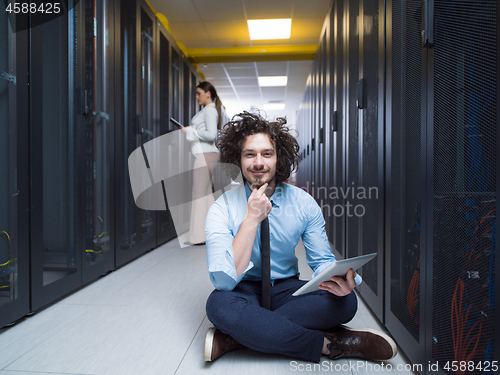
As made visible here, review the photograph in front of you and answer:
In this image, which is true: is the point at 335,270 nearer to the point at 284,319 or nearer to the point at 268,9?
the point at 284,319

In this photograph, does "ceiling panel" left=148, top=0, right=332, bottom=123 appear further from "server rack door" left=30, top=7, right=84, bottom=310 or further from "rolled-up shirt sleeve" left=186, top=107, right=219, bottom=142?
"server rack door" left=30, top=7, right=84, bottom=310

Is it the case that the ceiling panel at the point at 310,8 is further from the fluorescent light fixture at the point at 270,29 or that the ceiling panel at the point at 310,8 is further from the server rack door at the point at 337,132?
the server rack door at the point at 337,132

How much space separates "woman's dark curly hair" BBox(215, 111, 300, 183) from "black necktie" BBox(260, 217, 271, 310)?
0.99 ft

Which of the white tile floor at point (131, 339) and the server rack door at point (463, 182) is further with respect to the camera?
the white tile floor at point (131, 339)

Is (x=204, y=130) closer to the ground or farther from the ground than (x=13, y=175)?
farther from the ground

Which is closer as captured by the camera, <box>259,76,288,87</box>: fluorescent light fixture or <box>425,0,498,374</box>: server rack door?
<box>425,0,498,374</box>: server rack door

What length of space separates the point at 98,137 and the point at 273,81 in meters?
5.23

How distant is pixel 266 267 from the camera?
49.4 inches

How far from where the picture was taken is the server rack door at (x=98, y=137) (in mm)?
2012

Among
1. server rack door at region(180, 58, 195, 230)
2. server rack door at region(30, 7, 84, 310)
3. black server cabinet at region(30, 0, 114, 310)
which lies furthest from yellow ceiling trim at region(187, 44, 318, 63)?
server rack door at region(30, 7, 84, 310)

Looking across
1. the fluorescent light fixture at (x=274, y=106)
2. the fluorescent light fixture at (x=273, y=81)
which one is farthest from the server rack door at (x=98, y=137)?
the fluorescent light fixture at (x=274, y=106)

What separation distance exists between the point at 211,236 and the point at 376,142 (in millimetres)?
867

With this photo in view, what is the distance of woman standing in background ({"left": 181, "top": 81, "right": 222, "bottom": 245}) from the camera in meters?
3.36

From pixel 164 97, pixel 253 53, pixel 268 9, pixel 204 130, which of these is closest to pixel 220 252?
pixel 204 130
